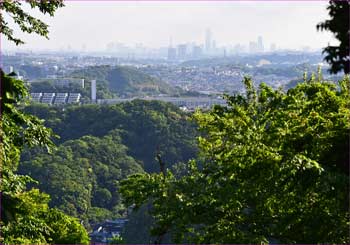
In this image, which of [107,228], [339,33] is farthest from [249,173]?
[107,228]

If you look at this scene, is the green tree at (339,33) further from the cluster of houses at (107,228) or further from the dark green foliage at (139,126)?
the dark green foliage at (139,126)

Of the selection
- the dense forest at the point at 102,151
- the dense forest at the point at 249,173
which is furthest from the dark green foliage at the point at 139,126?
the dense forest at the point at 249,173

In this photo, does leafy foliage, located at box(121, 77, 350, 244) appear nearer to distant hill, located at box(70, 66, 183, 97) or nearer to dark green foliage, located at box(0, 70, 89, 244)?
dark green foliage, located at box(0, 70, 89, 244)

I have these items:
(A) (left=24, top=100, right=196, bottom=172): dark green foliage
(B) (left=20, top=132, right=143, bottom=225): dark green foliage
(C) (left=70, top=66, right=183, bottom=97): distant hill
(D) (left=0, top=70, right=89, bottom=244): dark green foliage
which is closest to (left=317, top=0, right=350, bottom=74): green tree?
(D) (left=0, top=70, right=89, bottom=244): dark green foliage

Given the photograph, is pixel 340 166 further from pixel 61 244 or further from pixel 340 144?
pixel 61 244

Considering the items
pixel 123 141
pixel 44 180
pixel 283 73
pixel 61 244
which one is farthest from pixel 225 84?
pixel 61 244

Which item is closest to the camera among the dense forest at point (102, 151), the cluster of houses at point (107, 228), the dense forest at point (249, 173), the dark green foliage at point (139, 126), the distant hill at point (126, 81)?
the dense forest at point (249, 173)
